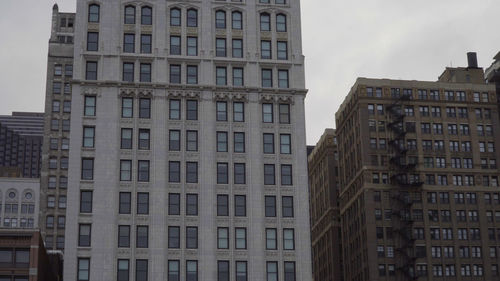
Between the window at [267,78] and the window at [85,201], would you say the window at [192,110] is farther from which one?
the window at [85,201]

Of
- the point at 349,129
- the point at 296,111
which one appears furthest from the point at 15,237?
the point at 349,129

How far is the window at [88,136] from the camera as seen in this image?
311 feet

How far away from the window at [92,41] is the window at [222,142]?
1774cm

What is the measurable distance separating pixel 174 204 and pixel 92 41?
72.0ft

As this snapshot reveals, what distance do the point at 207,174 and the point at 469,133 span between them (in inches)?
3298

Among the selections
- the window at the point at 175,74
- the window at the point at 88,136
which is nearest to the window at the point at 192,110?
the window at the point at 175,74

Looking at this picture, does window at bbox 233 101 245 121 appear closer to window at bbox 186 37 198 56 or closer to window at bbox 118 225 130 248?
window at bbox 186 37 198 56

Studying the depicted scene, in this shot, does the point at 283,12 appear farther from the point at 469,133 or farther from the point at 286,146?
the point at 469,133

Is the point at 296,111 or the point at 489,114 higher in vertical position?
the point at 489,114

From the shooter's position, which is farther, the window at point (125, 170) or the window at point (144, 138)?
the window at point (144, 138)

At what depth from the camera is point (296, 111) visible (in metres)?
99.2

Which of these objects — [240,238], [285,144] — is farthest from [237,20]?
[240,238]

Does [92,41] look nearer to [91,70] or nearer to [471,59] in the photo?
[91,70]

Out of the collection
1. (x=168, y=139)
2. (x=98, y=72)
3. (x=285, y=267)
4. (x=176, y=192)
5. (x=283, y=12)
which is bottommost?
(x=285, y=267)
